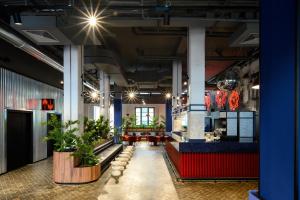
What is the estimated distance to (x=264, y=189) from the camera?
265 centimetres

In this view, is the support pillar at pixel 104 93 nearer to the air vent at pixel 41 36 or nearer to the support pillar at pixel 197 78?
the support pillar at pixel 197 78

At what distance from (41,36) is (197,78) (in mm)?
4386

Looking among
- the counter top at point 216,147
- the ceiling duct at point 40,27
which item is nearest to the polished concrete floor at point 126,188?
the counter top at point 216,147

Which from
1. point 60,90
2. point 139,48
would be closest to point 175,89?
point 139,48

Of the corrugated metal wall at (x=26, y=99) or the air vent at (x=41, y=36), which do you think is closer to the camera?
the air vent at (x=41, y=36)

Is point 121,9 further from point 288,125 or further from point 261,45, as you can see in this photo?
point 288,125

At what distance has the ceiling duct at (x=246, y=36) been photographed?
23.4 ft

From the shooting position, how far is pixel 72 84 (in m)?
9.16

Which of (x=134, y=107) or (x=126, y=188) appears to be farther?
(x=134, y=107)

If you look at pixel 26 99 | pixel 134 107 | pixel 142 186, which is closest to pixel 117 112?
pixel 134 107

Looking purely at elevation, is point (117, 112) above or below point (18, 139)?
above

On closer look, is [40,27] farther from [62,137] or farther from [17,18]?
[62,137]

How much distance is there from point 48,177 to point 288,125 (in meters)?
8.31

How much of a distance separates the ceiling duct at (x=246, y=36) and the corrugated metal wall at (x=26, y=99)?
279 inches
